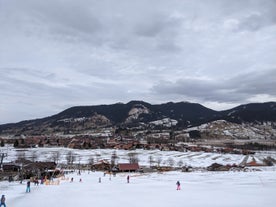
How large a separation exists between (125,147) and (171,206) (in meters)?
163

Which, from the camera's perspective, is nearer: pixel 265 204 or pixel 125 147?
pixel 265 204

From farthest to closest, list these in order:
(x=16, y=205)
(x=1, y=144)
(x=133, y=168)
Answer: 1. (x=1, y=144)
2. (x=133, y=168)
3. (x=16, y=205)

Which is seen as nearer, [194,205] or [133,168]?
[194,205]

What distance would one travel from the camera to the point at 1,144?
182875mm

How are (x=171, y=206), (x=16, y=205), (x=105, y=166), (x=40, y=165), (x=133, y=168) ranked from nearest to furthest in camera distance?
(x=171, y=206) < (x=16, y=205) < (x=40, y=165) < (x=133, y=168) < (x=105, y=166)

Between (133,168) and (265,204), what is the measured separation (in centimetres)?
7269

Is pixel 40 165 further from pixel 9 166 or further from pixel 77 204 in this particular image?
pixel 77 204

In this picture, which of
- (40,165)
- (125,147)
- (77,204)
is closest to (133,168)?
(40,165)

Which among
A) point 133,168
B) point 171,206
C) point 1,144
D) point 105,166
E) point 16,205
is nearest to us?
point 171,206

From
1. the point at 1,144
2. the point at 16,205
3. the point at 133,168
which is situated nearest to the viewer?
the point at 16,205

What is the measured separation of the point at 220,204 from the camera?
26.6 meters

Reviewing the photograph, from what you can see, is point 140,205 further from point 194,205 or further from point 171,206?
point 194,205

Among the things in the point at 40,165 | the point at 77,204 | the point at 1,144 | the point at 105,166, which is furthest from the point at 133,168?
the point at 1,144

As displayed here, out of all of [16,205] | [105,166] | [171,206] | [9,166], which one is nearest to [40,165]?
[9,166]
